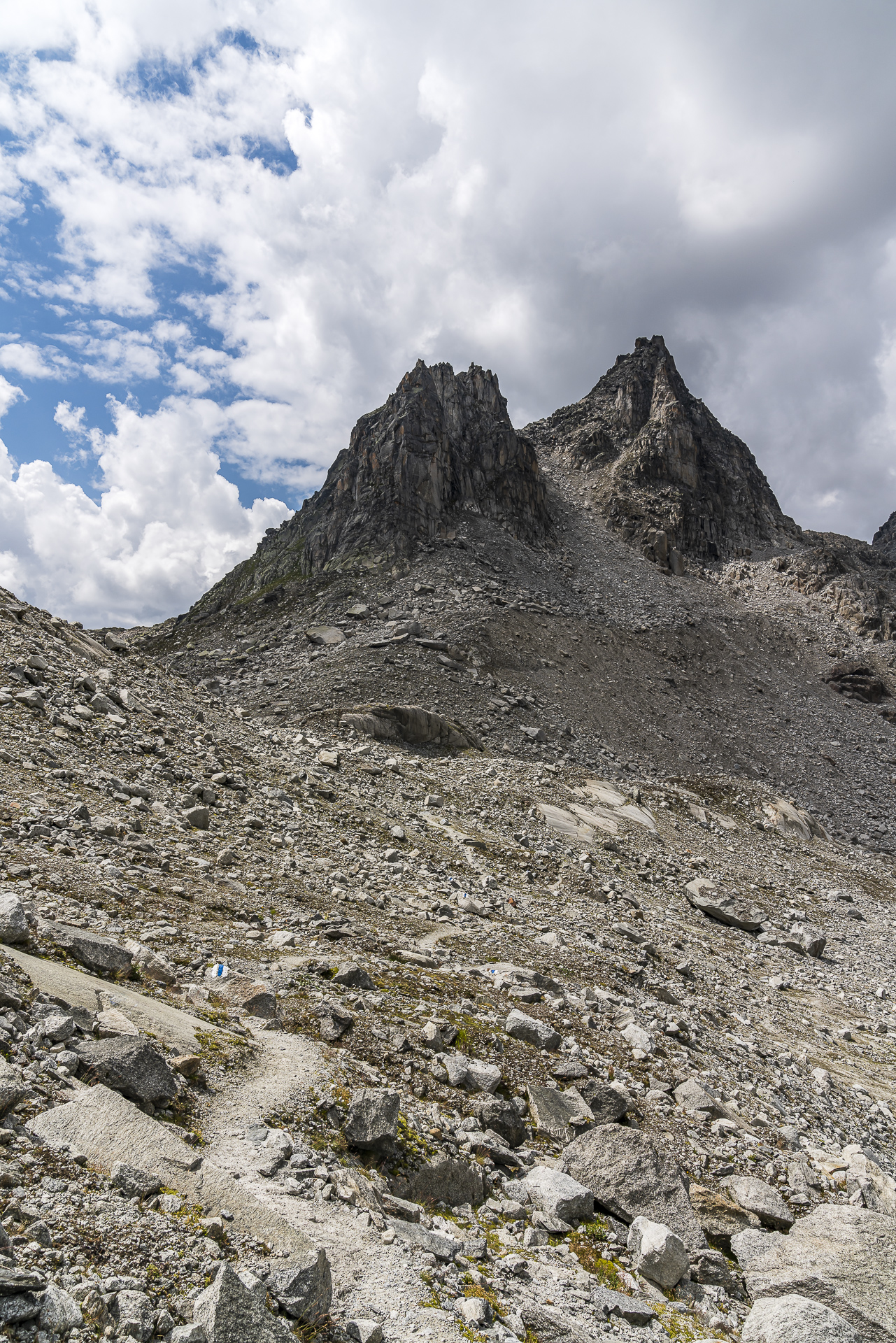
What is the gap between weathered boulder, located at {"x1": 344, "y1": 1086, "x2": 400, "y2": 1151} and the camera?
5.35m

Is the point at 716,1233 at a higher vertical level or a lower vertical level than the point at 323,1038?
lower

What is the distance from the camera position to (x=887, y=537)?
152 meters

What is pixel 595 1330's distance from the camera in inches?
175

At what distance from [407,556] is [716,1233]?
5579cm

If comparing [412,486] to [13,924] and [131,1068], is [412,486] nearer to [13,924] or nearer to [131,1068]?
[13,924]

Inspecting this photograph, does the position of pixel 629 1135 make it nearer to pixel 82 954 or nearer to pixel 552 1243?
pixel 552 1243

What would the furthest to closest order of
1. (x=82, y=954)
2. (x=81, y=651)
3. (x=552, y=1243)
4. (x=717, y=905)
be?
(x=717, y=905) < (x=81, y=651) < (x=82, y=954) < (x=552, y=1243)

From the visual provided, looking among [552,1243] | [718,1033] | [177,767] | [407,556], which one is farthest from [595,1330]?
[407,556]

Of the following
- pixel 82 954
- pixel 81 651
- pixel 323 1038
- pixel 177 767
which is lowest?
pixel 323 1038

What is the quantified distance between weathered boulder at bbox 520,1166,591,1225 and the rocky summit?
0.02 metres

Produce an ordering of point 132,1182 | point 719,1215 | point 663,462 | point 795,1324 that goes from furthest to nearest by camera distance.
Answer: point 663,462, point 719,1215, point 795,1324, point 132,1182

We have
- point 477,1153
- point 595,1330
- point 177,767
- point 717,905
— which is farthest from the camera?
point 717,905

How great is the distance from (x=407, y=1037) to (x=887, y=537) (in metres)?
182

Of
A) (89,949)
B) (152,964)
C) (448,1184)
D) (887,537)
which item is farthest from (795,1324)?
(887,537)
